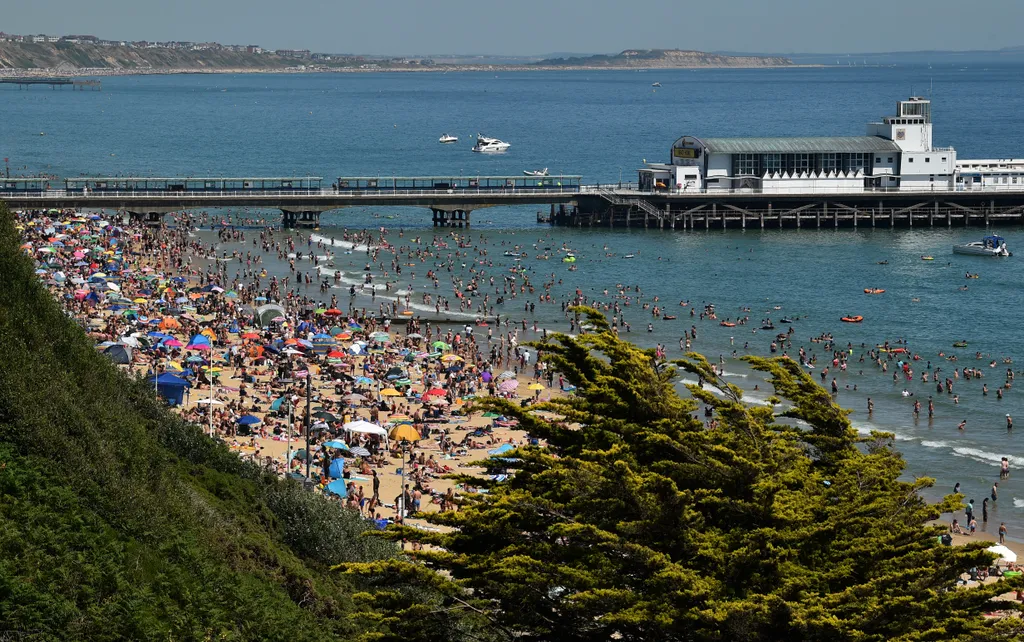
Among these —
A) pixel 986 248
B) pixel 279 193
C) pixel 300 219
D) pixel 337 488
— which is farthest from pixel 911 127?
pixel 337 488

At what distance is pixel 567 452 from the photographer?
16.2 m

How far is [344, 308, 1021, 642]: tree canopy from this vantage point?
551 inches

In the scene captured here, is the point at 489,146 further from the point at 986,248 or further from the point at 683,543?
the point at 683,543

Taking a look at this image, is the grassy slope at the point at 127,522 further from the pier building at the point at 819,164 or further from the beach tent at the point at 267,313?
the pier building at the point at 819,164

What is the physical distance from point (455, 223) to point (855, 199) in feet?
76.2

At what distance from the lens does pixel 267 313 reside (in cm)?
5334

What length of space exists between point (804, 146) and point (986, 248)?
44.3 ft

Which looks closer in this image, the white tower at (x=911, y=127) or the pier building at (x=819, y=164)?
the pier building at (x=819, y=164)

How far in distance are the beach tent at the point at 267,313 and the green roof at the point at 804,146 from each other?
38558 mm

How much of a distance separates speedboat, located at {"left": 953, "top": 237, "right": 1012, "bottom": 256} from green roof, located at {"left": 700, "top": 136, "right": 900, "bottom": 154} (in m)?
10.6

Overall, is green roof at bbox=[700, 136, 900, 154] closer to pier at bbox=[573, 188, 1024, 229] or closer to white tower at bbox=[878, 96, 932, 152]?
white tower at bbox=[878, 96, 932, 152]

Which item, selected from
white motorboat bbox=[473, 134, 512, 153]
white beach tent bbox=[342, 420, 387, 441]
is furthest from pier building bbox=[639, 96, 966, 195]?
white motorboat bbox=[473, 134, 512, 153]

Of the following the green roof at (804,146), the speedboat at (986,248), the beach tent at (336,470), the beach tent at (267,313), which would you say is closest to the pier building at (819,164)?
the green roof at (804,146)

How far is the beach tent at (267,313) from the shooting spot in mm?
53000
